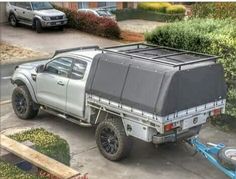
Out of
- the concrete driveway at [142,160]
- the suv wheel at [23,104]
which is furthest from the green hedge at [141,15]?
the concrete driveway at [142,160]

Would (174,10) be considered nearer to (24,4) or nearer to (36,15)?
(36,15)

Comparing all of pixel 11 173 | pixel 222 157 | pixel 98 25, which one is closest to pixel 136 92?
pixel 222 157

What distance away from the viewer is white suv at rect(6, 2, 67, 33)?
24.3 m

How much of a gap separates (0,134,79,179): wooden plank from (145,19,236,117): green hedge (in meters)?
4.53

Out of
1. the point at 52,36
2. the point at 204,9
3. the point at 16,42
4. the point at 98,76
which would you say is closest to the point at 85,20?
the point at 52,36

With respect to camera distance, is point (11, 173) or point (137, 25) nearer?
point (11, 173)

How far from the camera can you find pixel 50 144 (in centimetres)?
729

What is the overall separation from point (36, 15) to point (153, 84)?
715 inches

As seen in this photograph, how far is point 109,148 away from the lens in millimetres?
8406

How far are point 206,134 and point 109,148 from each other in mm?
2594

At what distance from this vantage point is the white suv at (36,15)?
24281 millimetres

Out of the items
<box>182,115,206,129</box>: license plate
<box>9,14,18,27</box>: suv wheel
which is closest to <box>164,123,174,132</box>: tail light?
<box>182,115,206,129</box>: license plate

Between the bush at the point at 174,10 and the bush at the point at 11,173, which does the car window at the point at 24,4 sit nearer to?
the bush at the point at 174,10

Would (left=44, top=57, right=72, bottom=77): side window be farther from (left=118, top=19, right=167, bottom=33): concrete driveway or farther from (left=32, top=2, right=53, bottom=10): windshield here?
(left=118, top=19, right=167, bottom=33): concrete driveway
